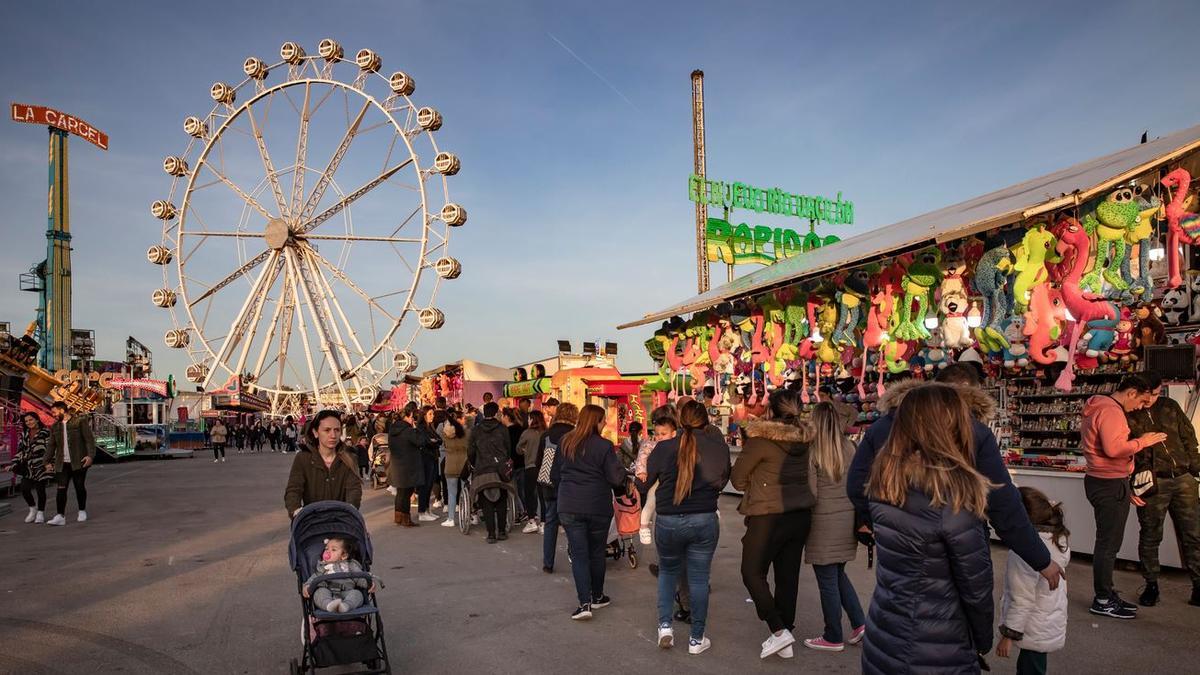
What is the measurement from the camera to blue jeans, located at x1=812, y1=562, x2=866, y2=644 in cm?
519

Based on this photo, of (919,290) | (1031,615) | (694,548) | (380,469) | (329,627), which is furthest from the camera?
(380,469)

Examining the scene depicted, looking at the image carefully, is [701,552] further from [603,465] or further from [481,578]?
[481,578]

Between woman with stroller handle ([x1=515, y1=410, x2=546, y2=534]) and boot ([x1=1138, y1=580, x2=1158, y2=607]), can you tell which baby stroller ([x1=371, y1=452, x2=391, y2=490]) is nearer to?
woman with stroller handle ([x1=515, y1=410, x2=546, y2=534])

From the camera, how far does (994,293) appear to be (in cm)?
896

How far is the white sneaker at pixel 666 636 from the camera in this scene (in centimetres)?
536

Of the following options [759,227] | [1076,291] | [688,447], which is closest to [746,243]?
[759,227]

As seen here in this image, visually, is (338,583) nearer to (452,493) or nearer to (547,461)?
(547,461)

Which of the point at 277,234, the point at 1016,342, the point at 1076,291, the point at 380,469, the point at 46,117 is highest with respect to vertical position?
the point at 46,117

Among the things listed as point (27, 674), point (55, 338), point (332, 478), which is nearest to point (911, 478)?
point (332, 478)

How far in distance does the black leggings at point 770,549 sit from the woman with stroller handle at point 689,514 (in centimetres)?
26

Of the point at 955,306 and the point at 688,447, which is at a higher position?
the point at 955,306

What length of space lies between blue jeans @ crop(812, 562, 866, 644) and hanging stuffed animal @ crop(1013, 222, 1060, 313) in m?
4.72

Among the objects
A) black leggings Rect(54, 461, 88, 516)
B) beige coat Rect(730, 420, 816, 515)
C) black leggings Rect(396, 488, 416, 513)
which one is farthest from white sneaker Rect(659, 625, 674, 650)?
black leggings Rect(54, 461, 88, 516)

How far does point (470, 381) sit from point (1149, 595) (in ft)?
69.0
